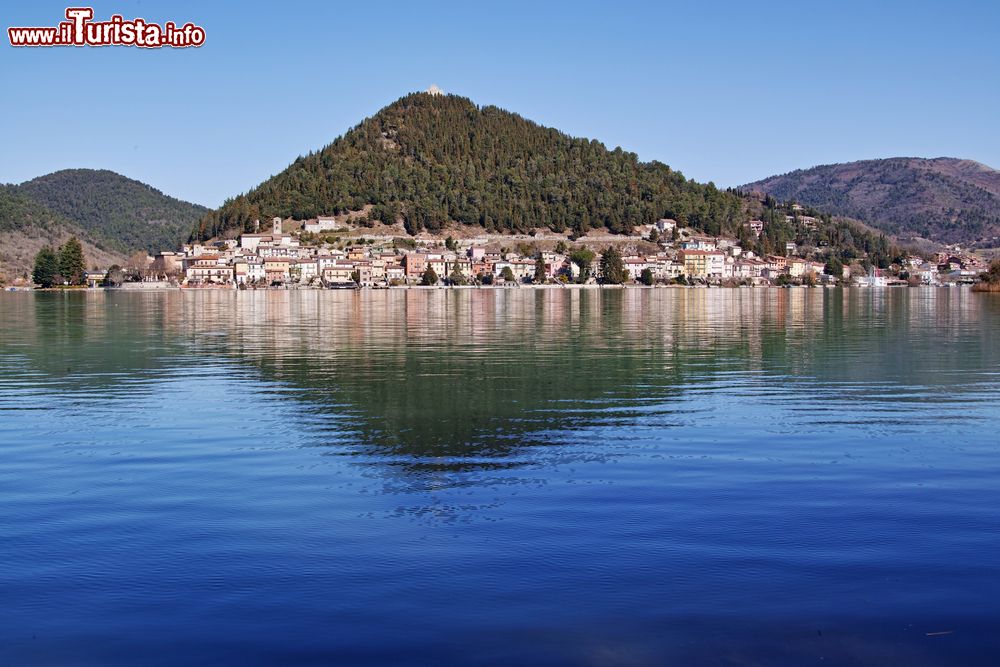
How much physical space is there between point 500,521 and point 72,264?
151m

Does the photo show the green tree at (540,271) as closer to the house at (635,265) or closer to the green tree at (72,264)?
the house at (635,265)

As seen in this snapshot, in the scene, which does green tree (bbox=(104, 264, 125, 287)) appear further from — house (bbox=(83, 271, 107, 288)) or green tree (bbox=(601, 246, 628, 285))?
green tree (bbox=(601, 246, 628, 285))

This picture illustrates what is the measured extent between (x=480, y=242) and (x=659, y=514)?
7374 inches

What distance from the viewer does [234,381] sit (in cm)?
2192

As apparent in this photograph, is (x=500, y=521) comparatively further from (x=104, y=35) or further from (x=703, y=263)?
(x=703, y=263)

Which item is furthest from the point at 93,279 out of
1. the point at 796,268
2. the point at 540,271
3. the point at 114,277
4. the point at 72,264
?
the point at 796,268

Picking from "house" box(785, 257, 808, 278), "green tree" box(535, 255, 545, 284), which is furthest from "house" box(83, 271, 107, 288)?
"house" box(785, 257, 808, 278)

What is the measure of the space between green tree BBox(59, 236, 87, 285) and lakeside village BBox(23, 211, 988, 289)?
20.6ft

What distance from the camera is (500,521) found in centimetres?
988

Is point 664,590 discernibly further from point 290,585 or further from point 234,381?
point 234,381

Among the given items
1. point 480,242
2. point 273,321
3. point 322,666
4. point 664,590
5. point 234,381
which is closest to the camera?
point 322,666

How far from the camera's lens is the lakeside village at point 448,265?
161m

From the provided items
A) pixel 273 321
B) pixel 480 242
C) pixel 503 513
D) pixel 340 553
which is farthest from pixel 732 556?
pixel 480 242

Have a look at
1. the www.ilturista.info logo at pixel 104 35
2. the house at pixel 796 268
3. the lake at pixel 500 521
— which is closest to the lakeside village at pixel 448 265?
the house at pixel 796 268
